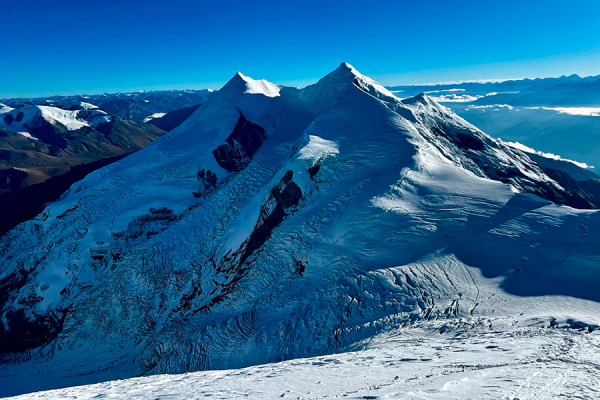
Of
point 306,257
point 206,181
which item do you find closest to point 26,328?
point 206,181

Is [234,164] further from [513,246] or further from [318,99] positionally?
[513,246]

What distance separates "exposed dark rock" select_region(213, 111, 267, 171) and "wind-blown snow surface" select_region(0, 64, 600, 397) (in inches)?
13.0

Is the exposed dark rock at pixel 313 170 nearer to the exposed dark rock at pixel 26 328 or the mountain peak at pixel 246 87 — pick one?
the exposed dark rock at pixel 26 328

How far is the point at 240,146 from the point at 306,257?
35262 mm

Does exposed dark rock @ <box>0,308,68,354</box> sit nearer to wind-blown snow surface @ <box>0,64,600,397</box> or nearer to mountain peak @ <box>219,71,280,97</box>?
wind-blown snow surface @ <box>0,64,600,397</box>

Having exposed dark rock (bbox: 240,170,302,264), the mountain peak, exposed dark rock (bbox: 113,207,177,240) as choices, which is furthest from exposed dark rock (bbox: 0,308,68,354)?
the mountain peak

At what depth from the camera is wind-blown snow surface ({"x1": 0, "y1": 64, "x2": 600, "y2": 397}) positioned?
23000mm

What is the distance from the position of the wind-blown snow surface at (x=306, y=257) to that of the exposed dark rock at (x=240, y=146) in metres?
0.33

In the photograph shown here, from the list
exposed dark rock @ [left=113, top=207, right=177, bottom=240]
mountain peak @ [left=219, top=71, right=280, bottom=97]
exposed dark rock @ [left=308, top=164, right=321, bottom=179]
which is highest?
mountain peak @ [left=219, top=71, right=280, bottom=97]

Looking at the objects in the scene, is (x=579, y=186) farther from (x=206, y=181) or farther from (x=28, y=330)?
(x=28, y=330)

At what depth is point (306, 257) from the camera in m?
31.2

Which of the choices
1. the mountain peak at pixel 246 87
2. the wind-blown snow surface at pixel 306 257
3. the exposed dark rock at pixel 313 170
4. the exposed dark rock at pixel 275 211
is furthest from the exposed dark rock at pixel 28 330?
the mountain peak at pixel 246 87

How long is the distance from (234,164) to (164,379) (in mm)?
42872

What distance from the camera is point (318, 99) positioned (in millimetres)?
72812
